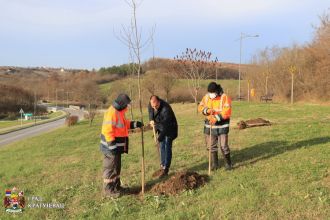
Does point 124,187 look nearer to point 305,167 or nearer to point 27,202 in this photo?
point 27,202

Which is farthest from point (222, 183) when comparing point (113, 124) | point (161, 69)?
point (161, 69)

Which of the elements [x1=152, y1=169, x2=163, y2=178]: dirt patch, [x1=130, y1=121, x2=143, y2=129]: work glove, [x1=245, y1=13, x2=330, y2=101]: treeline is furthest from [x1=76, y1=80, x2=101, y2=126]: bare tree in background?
[x1=130, y1=121, x2=143, y2=129]: work glove

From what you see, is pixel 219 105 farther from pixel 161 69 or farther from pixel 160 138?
pixel 161 69

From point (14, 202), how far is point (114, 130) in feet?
9.33

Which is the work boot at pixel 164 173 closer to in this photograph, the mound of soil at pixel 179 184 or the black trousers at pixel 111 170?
the mound of soil at pixel 179 184

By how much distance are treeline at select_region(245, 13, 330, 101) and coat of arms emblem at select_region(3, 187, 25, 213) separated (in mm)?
27613

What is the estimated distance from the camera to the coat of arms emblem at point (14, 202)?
761 cm

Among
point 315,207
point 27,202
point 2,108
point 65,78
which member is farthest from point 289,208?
point 65,78

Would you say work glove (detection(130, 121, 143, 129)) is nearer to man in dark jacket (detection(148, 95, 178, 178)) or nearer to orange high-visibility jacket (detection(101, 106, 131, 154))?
orange high-visibility jacket (detection(101, 106, 131, 154))

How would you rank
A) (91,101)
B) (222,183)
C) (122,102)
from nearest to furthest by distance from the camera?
1. (122,102)
2. (222,183)
3. (91,101)

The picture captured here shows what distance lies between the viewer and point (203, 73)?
25.9 m

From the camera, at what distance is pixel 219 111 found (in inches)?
317

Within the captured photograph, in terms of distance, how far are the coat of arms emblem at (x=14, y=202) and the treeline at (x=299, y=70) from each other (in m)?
27.6

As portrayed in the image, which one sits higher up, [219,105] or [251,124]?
Answer: [219,105]
